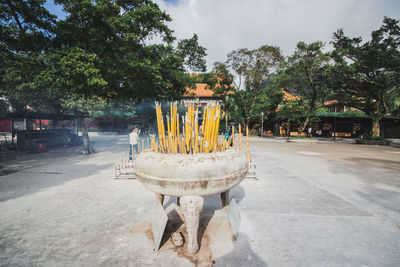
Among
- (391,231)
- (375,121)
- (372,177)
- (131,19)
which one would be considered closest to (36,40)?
(131,19)

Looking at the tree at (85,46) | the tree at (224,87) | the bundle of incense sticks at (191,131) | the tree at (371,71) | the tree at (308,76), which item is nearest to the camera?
the bundle of incense sticks at (191,131)

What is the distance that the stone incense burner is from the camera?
7.31 feet

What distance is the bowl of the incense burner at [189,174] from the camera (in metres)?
2.22

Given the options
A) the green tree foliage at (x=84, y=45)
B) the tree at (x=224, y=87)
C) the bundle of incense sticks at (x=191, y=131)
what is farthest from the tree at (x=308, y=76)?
the bundle of incense sticks at (x=191, y=131)

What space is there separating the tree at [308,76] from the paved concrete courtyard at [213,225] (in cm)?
1738

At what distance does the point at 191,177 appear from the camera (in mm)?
2213

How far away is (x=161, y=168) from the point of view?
2307mm

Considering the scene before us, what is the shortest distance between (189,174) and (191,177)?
0.05 meters

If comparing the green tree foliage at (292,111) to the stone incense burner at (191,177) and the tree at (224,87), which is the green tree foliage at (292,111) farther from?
the stone incense burner at (191,177)

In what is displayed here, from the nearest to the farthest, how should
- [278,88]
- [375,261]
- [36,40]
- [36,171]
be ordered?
1. [375,261]
2. [36,171]
3. [36,40]
4. [278,88]

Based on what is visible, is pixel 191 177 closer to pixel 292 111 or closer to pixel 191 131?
pixel 191 131

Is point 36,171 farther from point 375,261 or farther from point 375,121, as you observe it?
point 375,121

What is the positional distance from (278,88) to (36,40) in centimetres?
2331

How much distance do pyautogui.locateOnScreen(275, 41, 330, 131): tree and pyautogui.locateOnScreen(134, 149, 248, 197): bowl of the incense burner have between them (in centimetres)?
2144
